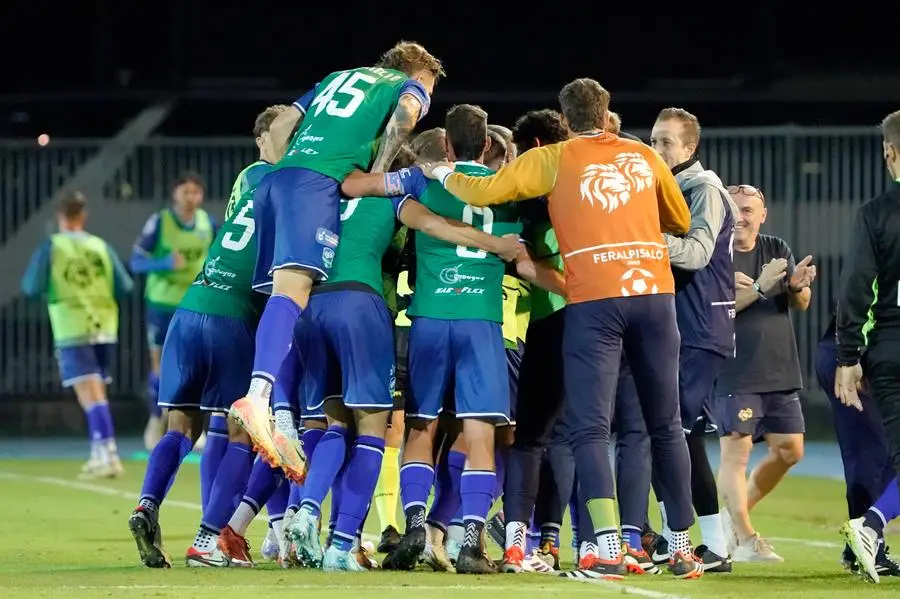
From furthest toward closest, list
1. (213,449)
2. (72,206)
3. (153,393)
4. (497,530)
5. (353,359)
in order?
(153,393) → (72,206) → (497,530) → (213,449) → (353,359)

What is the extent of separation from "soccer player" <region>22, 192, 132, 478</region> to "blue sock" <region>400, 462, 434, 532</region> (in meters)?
7.18

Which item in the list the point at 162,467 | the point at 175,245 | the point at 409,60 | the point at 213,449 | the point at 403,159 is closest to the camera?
the point at 162,467

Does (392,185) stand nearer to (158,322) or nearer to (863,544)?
(863,544)

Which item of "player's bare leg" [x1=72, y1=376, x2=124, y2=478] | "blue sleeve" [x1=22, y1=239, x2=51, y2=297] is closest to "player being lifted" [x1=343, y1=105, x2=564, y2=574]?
"player's bare leg" [x1=72, y1=376, x2=124, y2=478]

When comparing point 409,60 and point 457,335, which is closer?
point 457,335

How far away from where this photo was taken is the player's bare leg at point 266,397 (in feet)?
24.3

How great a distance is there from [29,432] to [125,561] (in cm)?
1111

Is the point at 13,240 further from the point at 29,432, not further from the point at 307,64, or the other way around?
the point at 307,64

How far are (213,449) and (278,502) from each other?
1.58 ft

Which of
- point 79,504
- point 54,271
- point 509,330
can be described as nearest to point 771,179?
point 54,271

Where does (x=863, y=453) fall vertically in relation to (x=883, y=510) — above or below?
above

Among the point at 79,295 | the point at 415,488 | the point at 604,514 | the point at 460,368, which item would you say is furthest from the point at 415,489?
the point at 79,295

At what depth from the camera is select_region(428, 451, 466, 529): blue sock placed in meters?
8.29

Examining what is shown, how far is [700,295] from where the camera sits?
8648mm
